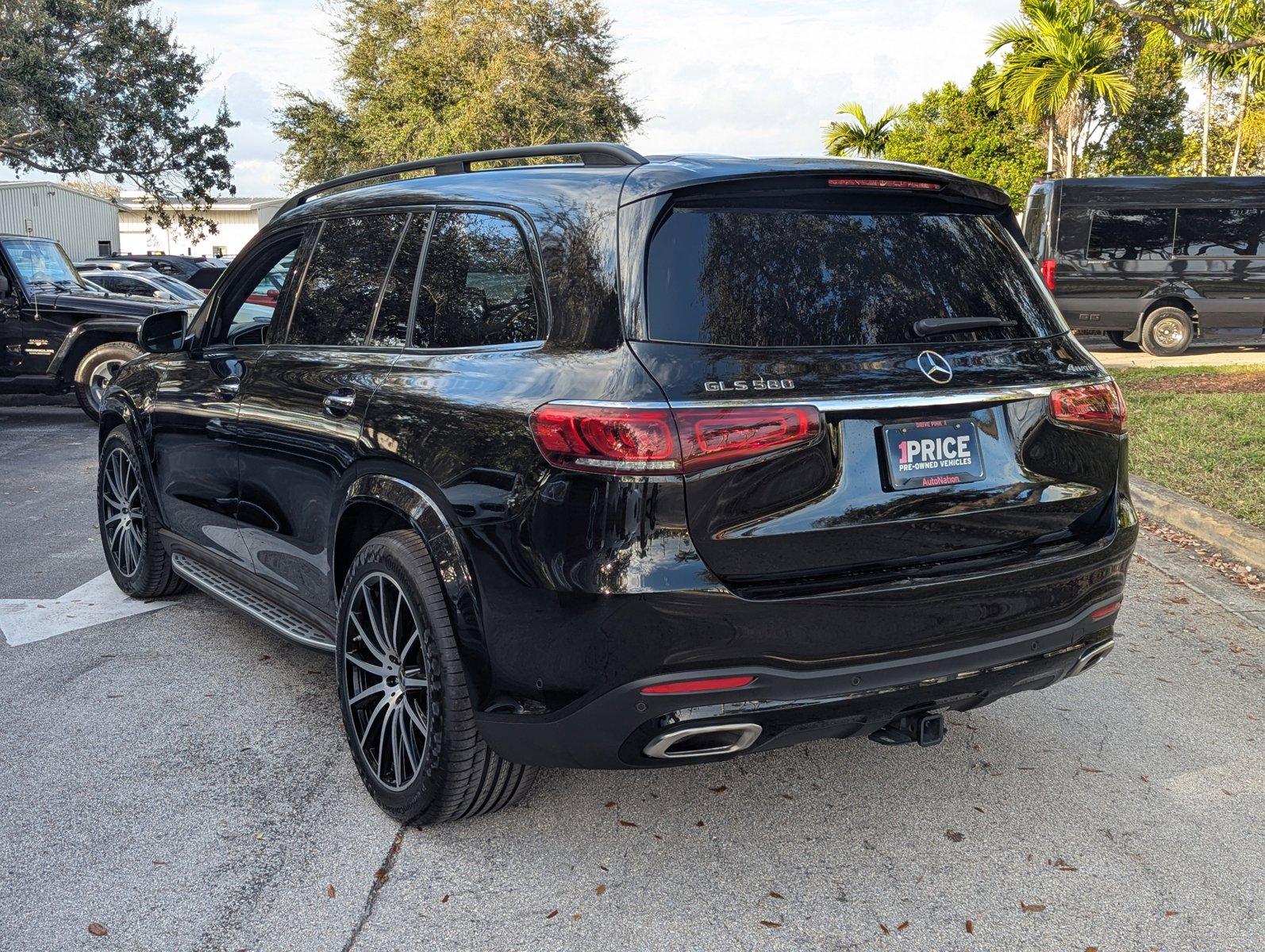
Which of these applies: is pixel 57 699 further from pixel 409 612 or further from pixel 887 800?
pixel 887 800

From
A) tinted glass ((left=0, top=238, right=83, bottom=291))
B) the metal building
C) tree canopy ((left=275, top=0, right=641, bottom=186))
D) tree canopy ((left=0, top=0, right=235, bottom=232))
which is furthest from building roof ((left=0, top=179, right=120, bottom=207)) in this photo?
tinted glass ((left=0, top=238, right=83, bottom=291))

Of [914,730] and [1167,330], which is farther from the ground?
[914,730]

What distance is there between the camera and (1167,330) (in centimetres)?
1891

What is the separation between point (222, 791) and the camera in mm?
3816

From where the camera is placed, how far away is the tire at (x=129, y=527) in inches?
223

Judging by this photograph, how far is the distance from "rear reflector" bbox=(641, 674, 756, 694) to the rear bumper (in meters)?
0.01

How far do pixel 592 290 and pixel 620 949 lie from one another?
1586 mm

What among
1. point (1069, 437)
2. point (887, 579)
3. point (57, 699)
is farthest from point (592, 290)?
point (57, 699)

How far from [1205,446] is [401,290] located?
758 centimetres

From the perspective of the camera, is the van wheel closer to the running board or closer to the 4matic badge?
the running board

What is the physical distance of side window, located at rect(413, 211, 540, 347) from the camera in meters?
3.33

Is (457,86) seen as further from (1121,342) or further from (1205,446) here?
(1205,446)

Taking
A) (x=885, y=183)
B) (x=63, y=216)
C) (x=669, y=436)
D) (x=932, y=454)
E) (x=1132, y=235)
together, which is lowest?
(x=932, y=454)

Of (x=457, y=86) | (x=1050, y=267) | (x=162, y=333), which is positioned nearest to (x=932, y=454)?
(x=162, y=333)
